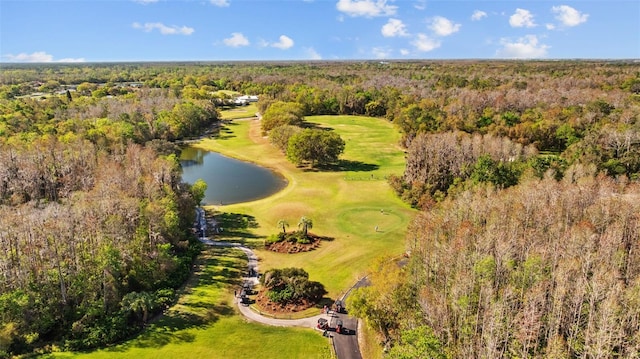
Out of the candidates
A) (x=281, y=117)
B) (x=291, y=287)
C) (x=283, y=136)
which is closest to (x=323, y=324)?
(x=291, y=287)

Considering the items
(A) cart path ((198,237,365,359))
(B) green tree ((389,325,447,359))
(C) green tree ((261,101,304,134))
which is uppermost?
(C) green tree ((261,101,304,134))

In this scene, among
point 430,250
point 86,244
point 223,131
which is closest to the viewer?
point 430,250

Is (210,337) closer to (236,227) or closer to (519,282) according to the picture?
(519,282)

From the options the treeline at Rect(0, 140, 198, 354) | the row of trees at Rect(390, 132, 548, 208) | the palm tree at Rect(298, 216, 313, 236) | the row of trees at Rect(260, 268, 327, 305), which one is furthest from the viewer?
the row of trees at Rect(390, 132, 548, 208)

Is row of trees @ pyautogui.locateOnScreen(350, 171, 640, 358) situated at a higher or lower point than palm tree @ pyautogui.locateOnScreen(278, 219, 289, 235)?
higher

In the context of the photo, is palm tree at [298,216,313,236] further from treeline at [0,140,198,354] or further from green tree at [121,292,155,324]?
green tree at [121,292,155,324]

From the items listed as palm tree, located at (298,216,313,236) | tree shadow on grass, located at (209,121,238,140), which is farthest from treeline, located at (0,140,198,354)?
tree shadow on grass, located at (209,121,238,140)

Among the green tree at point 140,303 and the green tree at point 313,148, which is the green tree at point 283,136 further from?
the green tree at point 140,303
